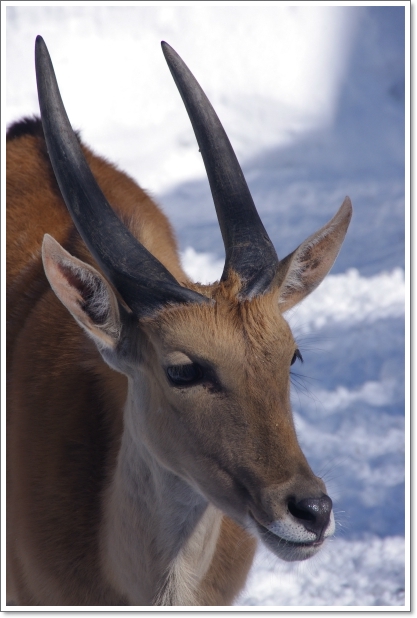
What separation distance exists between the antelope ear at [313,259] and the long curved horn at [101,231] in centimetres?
50

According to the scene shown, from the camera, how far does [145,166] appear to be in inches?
359

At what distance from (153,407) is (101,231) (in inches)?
26.5

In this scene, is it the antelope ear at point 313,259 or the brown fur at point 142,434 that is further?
the antelope ear at point 313,259

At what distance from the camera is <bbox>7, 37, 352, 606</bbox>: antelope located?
2.64 meters

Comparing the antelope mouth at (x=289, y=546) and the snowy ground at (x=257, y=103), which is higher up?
the snowy ground at (x=257, y=103)

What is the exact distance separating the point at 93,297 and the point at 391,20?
302 inches

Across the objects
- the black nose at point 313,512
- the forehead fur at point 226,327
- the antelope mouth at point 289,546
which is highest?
the forehead fur at point 226,327

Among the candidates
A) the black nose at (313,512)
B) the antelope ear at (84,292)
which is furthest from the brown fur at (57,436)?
the black nose at (313,512)

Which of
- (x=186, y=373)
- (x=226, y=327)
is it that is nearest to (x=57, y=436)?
(x=186, y=373)

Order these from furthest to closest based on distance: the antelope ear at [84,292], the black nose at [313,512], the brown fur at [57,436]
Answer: the brown fur at [57,436] < the antelope ear at [84,292] < the black nose at [313,512]

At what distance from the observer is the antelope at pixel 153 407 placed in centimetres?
264

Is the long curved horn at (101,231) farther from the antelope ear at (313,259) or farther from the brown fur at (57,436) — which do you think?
the brown fur at (57,436)

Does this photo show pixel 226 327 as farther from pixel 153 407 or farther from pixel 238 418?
pixel 153 407

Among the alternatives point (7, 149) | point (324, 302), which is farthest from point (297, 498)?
point (324, 302)
